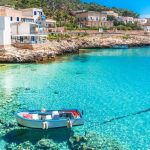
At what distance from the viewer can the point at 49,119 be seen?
2277cm

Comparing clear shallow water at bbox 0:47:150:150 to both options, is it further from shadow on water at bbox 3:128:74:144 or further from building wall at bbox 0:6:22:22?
building wall at bbox 0:6:22:22

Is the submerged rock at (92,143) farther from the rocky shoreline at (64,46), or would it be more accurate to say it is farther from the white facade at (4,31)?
the white facade at (4,31)

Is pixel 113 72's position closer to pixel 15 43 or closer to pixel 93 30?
pixel 15 43

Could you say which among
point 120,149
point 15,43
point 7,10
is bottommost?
point 120,149

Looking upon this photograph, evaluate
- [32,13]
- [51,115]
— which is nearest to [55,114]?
[51,115]

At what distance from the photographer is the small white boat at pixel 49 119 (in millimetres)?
22281

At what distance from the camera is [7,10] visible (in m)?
69.6

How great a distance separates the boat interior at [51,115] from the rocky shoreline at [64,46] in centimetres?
3134

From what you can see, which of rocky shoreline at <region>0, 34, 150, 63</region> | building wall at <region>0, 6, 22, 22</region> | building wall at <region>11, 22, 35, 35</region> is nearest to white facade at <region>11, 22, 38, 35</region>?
building wall at <region>11, 22, 35, 35</region>

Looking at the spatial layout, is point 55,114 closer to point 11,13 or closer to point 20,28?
point 20,28

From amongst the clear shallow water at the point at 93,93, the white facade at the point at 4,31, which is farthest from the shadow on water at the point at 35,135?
the white facade at the point at 4,31

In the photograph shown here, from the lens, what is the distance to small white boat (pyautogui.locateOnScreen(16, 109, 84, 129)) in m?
22.3

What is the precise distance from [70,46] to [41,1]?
50.5 metres

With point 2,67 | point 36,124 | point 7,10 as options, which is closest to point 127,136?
point 36,124
